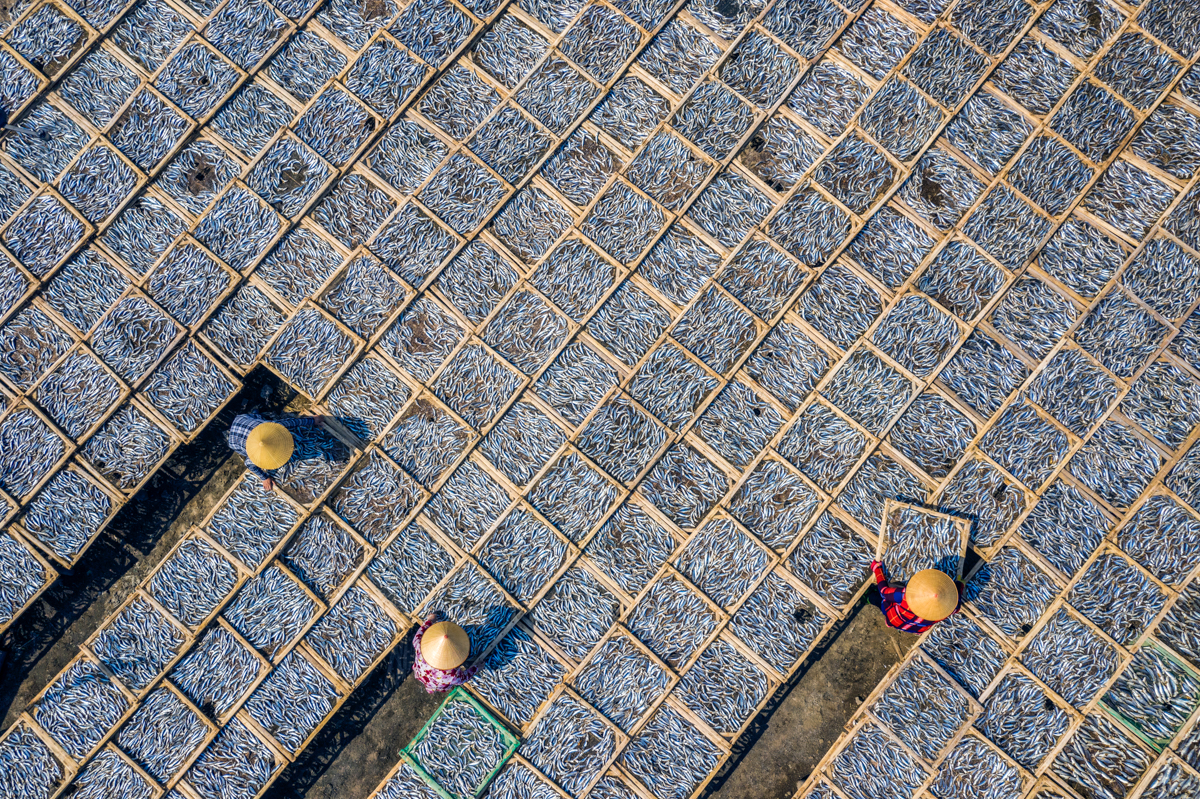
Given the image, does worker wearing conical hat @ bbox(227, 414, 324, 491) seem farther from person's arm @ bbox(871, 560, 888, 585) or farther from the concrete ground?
person's arm @ bbox(871, 560, 888, 585)

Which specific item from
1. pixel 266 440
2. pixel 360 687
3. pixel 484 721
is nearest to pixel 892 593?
pixel 484 721

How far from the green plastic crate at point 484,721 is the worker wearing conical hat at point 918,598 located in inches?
174

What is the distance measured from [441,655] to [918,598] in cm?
513

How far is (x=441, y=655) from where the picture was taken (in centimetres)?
781

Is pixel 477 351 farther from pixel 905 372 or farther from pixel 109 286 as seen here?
pixel 905 372

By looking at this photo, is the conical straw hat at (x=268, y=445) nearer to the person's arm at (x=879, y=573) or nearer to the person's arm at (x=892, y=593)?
the person's arm at (x=879, y=573)

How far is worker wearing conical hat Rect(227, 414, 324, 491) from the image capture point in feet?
26.3

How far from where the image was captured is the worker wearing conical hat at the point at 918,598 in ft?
25.6

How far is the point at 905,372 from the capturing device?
841cm

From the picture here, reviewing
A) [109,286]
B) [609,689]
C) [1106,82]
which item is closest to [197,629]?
[109,286]

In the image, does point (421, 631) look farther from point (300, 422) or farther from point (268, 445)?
point (300, 422)

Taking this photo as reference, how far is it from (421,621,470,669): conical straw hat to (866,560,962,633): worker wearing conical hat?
4688mm

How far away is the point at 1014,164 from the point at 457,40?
6744 mm

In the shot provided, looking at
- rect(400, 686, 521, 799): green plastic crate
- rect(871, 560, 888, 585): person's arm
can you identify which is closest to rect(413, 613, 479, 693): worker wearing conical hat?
rect(400, 686, 521, 799): green plastic crate
